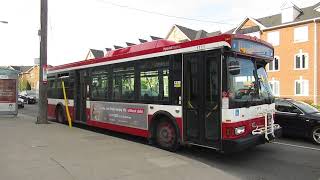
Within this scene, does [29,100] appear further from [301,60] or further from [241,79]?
[241,79]

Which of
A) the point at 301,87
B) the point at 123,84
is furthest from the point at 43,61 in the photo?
the point at 301,87

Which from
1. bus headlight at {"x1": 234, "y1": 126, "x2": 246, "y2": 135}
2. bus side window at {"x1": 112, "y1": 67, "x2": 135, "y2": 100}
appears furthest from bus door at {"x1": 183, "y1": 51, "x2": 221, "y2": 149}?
bus side window at {"x1": 112, "y1": 67, "x2": 135, "y2": 100}

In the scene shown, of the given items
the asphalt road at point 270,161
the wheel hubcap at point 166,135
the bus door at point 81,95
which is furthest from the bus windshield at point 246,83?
the bus door at point 81,95

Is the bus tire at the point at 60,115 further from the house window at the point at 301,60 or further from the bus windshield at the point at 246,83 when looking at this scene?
the house window at the point at 301,60

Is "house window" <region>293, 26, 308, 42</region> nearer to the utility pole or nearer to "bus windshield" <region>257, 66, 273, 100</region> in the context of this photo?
the utility pole

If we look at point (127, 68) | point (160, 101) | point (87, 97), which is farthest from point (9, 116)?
point (160, 101)

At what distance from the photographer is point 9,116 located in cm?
2206

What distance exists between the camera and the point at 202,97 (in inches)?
373

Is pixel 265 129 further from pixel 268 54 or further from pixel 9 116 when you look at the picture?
pixel 9 116

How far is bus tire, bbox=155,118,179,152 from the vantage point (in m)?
10.5

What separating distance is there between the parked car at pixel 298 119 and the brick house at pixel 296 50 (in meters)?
30.4

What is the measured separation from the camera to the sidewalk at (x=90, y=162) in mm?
7516

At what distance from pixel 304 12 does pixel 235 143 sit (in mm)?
42667

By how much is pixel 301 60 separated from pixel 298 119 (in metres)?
33.2
